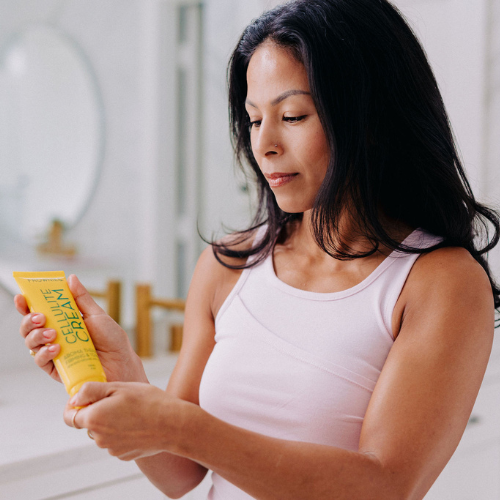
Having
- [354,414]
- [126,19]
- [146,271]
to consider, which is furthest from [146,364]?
[126,19]

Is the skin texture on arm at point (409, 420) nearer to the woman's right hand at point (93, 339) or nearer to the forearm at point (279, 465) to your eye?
the forearm at point (279, 465)

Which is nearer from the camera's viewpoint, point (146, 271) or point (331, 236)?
point (331, 236)

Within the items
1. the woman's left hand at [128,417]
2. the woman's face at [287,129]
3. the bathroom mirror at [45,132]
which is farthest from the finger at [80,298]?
the bathroom mirror at [45,132]

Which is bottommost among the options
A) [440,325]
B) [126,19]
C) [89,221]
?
[89,221]

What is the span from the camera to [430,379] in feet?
1.77

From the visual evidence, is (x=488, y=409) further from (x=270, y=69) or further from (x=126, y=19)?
(x=126, y=19)

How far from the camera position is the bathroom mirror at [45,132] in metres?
1.21

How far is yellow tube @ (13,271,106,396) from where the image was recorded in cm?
48

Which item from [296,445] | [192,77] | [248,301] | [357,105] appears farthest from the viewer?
[192,77]

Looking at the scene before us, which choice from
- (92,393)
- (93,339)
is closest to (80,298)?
(93,339)

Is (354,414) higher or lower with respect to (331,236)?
lower

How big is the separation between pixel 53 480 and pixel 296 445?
470 mm

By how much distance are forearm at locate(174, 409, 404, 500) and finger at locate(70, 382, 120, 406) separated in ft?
0.21

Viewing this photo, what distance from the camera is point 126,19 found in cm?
141
